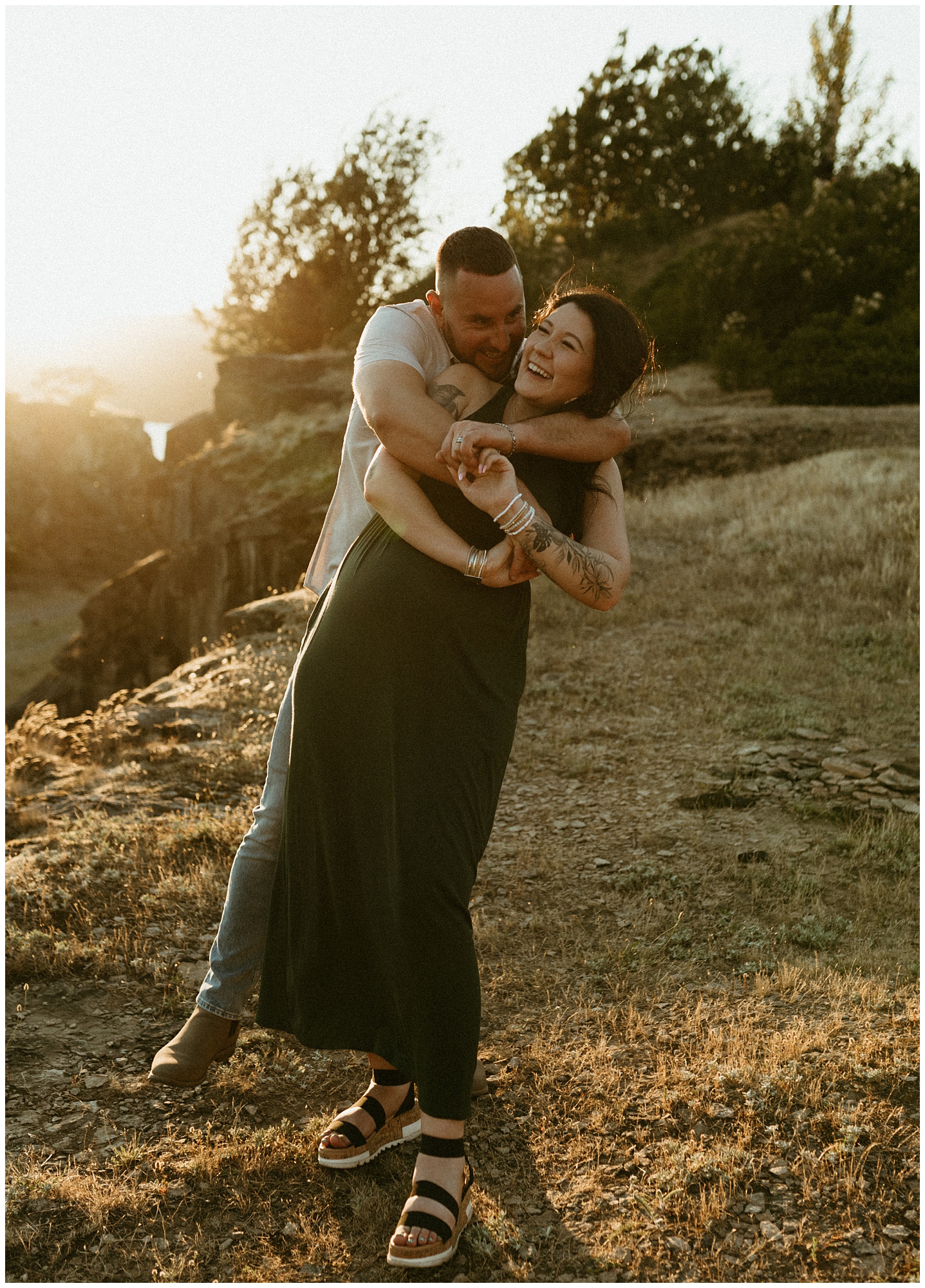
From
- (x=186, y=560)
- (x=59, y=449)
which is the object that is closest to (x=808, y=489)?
(x=186, y=560)

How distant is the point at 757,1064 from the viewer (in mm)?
2912

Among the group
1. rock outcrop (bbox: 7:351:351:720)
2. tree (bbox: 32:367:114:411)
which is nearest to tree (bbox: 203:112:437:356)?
rock outcrop (bbox: 7:351:351:720)

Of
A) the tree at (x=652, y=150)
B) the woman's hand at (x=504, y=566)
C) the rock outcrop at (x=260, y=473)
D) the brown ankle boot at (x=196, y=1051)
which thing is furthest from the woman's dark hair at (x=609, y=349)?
the tree at (x=652, y=150)

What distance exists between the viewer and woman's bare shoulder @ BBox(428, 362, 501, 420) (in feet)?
7.70

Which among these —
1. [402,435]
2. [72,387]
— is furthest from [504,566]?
[72,387]

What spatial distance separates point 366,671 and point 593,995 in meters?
1.84

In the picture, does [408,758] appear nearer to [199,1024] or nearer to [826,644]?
[199,1024]

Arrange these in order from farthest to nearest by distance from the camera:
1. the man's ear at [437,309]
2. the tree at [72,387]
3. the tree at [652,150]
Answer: the tree at [72,387], the tree at [652,150], the man's ear at [437,309]

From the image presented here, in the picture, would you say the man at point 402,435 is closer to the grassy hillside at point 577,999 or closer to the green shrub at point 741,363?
the grassy hillside at point 577,999

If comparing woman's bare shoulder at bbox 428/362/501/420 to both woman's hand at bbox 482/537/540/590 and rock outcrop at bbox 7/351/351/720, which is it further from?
rock outcrop at bbox 7/351/351/720

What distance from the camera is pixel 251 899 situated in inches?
105

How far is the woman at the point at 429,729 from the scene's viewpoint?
217cm

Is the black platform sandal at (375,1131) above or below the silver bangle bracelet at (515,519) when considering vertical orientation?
below

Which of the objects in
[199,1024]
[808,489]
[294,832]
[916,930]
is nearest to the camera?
[294,832]
